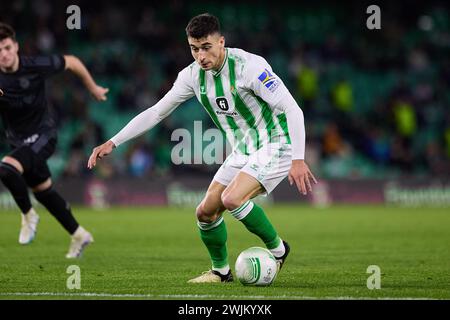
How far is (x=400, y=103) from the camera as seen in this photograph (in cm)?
2367

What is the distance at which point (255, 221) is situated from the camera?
797 centimetres

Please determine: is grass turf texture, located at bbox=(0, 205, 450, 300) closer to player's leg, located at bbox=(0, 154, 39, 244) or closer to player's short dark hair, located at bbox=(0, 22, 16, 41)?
player's leg, located at bbox=(0, 154, 39, 244)

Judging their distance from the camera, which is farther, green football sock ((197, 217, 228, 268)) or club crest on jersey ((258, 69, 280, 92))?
green football sock ((197, 217, 228, 268))

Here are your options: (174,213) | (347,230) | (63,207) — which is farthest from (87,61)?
(63,207)

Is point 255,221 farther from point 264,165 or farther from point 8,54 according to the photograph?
point 8,54

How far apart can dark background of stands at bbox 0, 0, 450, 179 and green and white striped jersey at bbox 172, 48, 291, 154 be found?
1316cm

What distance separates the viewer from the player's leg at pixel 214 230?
8000 mm

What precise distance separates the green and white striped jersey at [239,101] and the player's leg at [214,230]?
49 cm

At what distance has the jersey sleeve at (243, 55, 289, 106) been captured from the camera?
7699mm

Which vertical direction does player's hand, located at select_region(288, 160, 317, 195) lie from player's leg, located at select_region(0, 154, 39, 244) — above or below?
above

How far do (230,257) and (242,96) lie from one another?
3.22m

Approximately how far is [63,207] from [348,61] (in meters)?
16.5

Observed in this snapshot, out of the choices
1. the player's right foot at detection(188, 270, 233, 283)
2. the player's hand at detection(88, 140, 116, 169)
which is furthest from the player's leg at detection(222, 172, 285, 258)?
the player's hand at detection(88, 140, 116, 169)

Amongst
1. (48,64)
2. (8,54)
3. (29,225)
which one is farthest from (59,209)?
(8,54)
